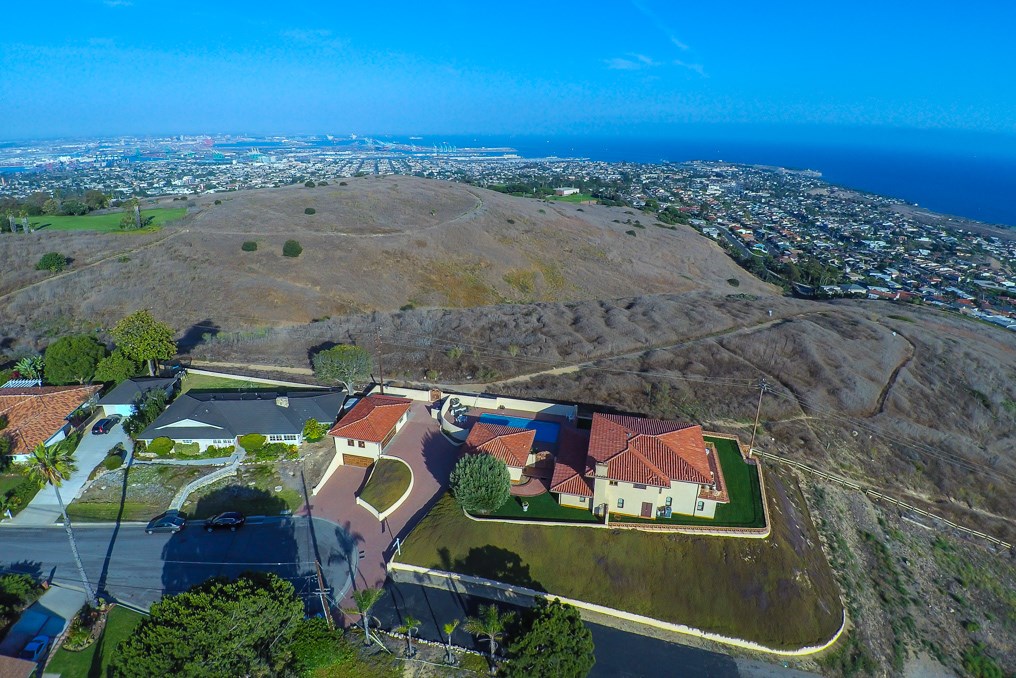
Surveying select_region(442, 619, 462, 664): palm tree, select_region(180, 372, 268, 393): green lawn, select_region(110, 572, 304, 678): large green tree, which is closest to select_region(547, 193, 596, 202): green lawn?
select_region(180, 372, 268, 393): green lawn

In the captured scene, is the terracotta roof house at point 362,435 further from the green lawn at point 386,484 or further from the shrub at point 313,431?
the green lawn at point 386,484

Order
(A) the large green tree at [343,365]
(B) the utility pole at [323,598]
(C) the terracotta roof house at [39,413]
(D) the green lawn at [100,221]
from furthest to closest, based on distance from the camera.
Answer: (D) the green lawn at [100,221], (A) the large green tree at [343,365], (C) the terracotta roof house at [39,413], (B) the utility pole at [323,598]

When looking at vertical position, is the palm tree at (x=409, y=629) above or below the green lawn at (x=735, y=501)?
below

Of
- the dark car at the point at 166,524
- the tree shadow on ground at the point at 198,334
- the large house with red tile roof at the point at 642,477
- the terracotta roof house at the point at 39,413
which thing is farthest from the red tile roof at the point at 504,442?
the tree shadow on ground at the point at 198,334

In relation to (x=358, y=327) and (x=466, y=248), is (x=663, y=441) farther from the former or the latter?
(x=466, y=248)

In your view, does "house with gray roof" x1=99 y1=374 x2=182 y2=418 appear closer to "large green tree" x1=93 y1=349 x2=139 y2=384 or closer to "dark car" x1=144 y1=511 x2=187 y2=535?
"large green tree" x1=93 y1=349 x2=139 y2=384

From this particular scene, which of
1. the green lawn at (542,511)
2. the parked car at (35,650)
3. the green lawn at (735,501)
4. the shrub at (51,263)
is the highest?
the shrub at (51,263)

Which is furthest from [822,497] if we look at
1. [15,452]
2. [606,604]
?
[15,452]
